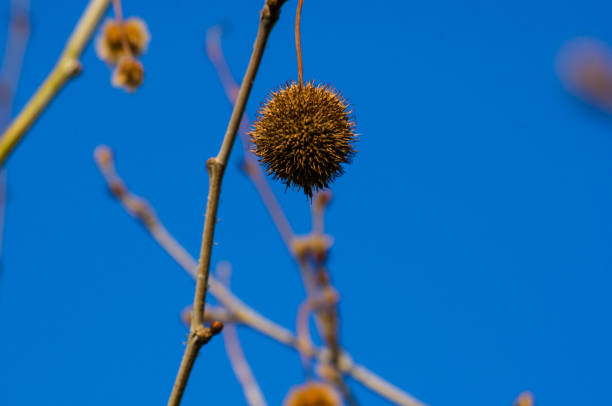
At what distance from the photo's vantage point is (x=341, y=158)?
2.56 metres

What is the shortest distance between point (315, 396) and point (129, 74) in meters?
1.89

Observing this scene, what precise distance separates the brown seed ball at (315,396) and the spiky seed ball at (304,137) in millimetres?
1312

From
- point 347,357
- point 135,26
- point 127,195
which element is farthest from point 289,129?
point 127,195

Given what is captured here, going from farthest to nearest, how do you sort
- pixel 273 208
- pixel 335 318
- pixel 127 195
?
pixel 127 195, pixel 273 208, pixel 335 318

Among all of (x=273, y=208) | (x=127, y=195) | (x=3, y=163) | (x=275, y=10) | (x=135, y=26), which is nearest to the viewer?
(x=3, y=163)

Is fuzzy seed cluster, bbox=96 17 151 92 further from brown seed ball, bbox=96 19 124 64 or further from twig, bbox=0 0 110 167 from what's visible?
twig, bbox=0 0 110 167

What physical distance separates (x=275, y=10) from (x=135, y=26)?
5.35 ft

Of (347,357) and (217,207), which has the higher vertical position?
(347,357)

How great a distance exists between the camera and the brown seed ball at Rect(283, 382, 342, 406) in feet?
11.2

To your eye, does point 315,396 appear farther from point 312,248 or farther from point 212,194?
point 212,194

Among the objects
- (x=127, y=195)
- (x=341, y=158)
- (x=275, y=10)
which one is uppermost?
(x=127, y=195)

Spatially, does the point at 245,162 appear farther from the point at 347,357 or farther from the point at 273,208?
the point at 347,357

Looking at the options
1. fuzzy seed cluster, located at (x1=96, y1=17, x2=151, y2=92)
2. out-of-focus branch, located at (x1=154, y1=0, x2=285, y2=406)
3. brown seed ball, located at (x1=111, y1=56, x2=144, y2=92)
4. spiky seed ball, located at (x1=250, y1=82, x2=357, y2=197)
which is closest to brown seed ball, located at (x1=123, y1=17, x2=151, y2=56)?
fuzzy seed cluster, located at (x1=96, y1=17, x2=151, y2=92)

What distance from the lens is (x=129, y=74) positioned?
260 cm
